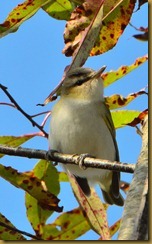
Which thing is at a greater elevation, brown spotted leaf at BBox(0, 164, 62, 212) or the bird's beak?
brown spotted leaf at BBox(0, 164, 62, 212)

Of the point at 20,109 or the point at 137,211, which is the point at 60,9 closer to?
the point at 20,109

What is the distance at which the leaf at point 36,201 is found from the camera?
2.93m

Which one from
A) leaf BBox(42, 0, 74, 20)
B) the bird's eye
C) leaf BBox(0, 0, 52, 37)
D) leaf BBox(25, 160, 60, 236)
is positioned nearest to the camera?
leaf BBox(0, 0, 52, 37)

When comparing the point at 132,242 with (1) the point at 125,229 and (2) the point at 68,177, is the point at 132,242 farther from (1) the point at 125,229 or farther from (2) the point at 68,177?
(2) the point at 68,177

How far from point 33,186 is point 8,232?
11.3 inches

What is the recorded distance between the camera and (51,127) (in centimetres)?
377

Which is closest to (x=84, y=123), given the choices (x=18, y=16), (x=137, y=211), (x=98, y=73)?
(x=98, y=73)

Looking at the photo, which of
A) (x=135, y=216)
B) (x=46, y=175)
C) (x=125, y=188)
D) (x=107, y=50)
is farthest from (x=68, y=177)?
(x=135, y=216)

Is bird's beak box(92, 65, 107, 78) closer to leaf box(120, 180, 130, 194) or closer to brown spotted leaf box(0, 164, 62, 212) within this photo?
leaf box(120, 180, 130, 194)

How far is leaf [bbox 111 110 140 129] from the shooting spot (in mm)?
2971

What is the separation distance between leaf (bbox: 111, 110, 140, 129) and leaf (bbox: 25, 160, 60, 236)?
0.47m

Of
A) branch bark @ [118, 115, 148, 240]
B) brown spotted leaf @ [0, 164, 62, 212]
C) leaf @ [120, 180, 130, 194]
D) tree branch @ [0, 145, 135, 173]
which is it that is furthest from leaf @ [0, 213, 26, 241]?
branch bark @ [118, 115, 148, 240]

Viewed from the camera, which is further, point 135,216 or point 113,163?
point 113,163

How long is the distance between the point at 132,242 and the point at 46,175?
191 centimetres
